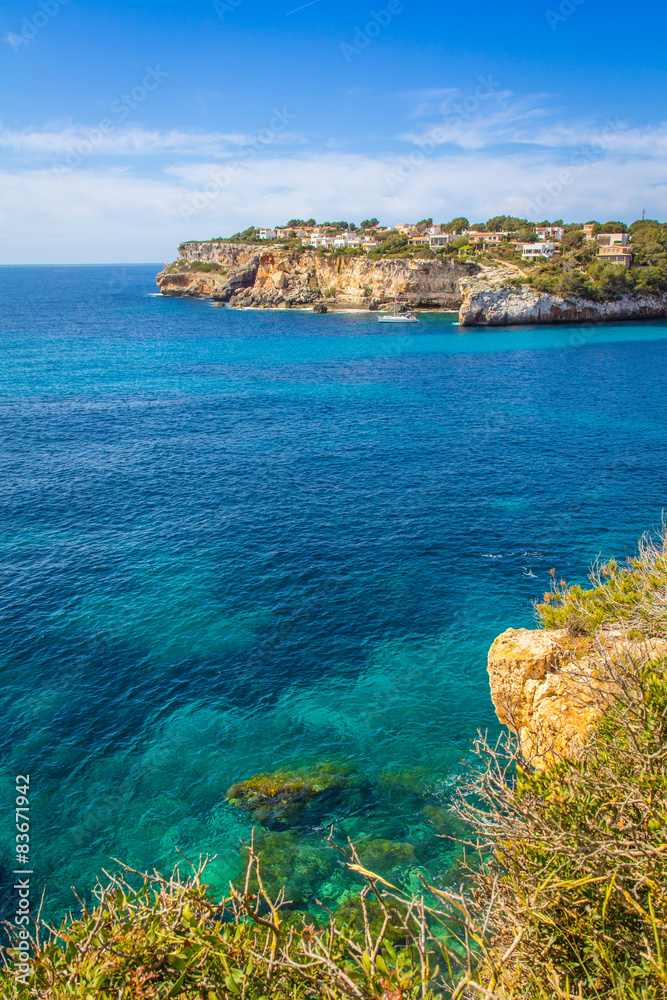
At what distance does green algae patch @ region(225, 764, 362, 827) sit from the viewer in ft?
72.7

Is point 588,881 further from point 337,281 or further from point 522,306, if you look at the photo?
point 337,281

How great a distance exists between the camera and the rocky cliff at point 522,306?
5172 inches

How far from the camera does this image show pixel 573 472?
52.3 m

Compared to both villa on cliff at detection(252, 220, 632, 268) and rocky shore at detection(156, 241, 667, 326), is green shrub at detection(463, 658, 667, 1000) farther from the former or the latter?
villa on cliff at detection(252, 220, 632, 268)

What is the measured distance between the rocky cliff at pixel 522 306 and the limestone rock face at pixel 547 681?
121 meters

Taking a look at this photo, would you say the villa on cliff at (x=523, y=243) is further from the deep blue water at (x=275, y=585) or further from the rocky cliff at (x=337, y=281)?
the deep blue water at (x=275, y=585)

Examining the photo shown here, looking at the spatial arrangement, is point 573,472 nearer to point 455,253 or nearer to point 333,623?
point 333,623

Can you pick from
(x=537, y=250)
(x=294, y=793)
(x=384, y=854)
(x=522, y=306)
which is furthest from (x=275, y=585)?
(x=537, y=250)

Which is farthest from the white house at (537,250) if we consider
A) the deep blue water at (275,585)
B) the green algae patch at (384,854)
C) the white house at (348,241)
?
the green algae patch at (384,854)

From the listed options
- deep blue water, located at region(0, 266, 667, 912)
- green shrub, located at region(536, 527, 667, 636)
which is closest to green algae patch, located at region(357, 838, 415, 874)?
deep blue water, located at region(0, 266, 667, 912)

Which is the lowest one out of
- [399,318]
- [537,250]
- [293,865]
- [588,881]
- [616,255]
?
[293,865]

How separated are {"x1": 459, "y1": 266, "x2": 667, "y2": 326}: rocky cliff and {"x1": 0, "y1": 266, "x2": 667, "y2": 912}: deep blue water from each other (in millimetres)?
56020

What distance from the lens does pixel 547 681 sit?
65.3 feet

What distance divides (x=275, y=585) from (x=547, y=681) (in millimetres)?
18782
